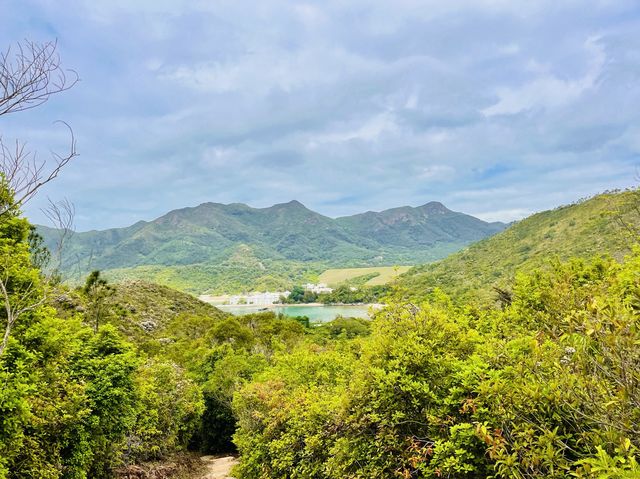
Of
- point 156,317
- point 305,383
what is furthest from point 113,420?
point 156,317

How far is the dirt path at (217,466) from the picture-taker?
17.7 meters

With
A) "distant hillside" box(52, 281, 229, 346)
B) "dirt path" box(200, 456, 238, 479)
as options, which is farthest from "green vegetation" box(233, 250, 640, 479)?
"distant hillside" box(52, 281, 229, 346)

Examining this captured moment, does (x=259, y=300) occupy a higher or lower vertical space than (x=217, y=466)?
lower

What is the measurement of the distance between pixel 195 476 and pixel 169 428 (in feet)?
7.86

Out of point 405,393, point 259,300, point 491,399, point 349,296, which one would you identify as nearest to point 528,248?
point 349,296

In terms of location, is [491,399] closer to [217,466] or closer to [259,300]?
[217,466]

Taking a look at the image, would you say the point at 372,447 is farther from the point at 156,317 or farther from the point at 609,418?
the point at 156,317

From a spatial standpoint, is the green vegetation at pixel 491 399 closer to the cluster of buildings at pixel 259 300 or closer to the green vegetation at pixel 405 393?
the green vegetation at pixel 405 393

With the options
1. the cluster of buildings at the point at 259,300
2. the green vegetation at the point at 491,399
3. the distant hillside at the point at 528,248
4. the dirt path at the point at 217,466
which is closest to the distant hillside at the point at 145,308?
the dirt path at the point at 217,466

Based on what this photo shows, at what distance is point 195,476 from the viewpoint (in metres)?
18.1

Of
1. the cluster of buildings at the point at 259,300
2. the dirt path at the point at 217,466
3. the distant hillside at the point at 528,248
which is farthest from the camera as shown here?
the cluster of buildings at the point at 259,300

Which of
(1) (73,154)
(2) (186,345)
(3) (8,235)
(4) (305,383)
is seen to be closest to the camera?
(1) (73,154)

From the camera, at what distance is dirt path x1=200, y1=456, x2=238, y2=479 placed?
17.7 metres

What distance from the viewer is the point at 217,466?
20609 mm
